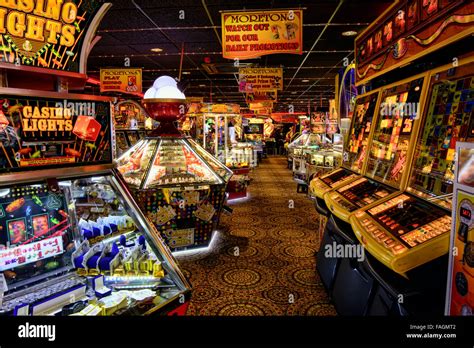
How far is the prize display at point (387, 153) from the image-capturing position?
228 centimetres

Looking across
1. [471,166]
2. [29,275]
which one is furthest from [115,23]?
[471,166]

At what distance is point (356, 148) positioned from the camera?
3.26 m

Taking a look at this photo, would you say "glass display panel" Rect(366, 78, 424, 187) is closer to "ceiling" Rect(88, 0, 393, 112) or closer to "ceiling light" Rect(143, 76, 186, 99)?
"ceiling" Rect(88, 0, 393, 112)


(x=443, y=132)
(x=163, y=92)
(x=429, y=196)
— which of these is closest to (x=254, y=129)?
(x=163, y=92)

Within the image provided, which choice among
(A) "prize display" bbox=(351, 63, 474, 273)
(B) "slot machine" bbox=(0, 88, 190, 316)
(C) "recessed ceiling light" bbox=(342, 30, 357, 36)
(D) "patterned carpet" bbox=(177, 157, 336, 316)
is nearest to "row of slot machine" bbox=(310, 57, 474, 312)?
(A) "prize display" bbox=(351, 63, 474, 273)

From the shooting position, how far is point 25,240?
1703 mm

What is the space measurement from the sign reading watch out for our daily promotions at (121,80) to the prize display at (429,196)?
7057mm

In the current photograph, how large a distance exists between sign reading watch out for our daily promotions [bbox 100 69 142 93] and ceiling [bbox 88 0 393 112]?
0.28m

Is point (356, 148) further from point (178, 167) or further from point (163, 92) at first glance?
point (163, 92)

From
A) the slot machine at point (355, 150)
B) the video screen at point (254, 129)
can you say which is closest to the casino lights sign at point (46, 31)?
the slot machine at point (355, 150)

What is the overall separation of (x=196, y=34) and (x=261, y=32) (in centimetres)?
196

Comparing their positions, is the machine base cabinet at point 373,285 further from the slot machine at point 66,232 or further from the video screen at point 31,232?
the video screen at point 31,232

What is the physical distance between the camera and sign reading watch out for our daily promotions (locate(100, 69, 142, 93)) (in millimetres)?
7820

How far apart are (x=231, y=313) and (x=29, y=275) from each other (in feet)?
5.80
